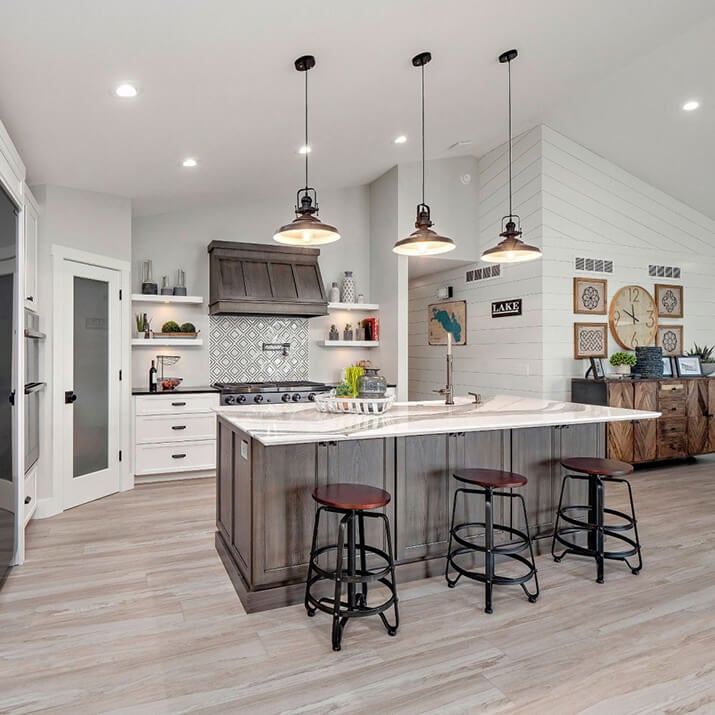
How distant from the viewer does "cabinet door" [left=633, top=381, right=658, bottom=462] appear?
5859 millimetres

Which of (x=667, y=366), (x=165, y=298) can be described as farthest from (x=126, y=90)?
(x=667, y=366)

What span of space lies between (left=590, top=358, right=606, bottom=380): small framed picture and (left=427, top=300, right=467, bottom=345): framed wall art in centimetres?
163

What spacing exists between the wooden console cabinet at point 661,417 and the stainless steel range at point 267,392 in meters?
2.92

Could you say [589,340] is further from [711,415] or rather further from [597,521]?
[597,521]

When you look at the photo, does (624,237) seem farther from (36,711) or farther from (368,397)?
(36,711)

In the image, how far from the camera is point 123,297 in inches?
192

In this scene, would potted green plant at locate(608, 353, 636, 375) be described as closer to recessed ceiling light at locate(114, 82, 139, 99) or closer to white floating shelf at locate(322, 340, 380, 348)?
white floating shelf at locate(322, 340, 380, 348)

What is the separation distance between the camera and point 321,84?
11.8 feet

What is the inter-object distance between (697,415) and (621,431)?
1272 millimetres

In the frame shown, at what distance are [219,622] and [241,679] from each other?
49 cm

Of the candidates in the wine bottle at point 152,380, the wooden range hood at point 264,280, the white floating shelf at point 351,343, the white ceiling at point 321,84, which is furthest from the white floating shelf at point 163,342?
the white floating shelf at point 351,343

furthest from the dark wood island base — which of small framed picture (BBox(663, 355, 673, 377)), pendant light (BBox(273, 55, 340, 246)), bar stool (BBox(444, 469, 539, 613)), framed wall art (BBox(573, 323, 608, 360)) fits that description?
small framed picture (BBox(663, 355, 673, 377))

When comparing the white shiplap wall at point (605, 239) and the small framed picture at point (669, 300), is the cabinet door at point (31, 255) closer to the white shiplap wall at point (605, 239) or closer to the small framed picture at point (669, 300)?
the white shiplap wall at point (605, 239)

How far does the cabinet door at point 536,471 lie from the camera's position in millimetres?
3344
